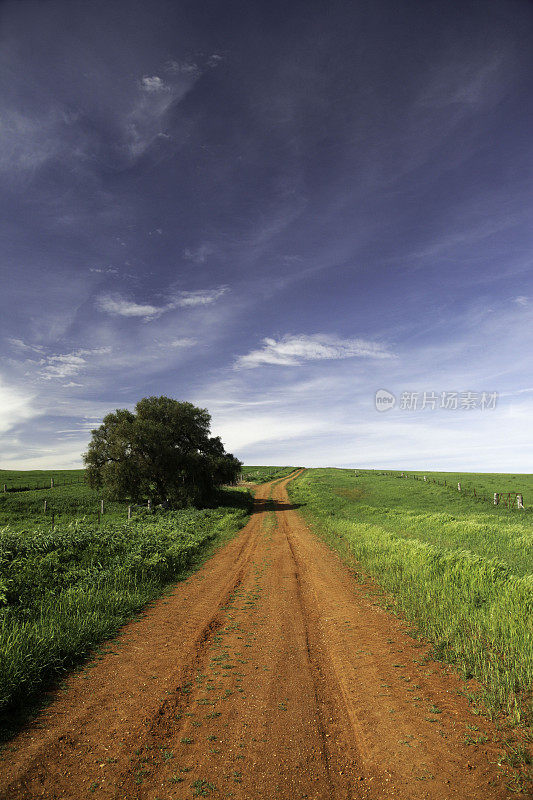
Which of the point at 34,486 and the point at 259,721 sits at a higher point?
the point at 259,721

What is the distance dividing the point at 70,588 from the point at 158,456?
23.9 meters

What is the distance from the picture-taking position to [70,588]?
9.56 m

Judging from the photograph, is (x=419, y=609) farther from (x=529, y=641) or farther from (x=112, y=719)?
(x=112, y=719)

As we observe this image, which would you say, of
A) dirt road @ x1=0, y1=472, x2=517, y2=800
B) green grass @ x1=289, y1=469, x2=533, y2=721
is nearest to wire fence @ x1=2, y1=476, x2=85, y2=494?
green grass @ x1=289, y1=469, x2=533, y2=721

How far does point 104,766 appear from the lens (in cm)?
423

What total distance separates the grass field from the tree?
14099 mm

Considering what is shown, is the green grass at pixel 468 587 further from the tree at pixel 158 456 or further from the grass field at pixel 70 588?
the tree at pixel 158 456

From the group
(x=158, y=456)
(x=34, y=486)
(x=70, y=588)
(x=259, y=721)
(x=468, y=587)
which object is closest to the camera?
(x=259, y=721)

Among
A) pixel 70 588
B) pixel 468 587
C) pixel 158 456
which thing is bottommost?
pixel 468 587

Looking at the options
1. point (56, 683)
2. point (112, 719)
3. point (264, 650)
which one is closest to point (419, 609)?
point (264, 650)

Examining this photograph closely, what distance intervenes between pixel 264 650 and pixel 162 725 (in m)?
2.66

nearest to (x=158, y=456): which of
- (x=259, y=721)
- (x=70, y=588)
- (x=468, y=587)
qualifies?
(x=70, y=588)

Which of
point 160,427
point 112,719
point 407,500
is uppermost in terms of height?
point 160,427

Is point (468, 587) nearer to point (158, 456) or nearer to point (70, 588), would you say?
point (70, 588)
